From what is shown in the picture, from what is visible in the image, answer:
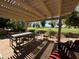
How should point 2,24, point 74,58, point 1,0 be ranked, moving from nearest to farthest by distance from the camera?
1. point 1,0
2. point 74,58
3. point 2,24

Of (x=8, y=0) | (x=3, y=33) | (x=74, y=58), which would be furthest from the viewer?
(x=3, y=33)

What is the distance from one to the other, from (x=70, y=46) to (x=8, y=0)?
5.08 m

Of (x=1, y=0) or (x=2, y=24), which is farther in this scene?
(x=2, y=24)

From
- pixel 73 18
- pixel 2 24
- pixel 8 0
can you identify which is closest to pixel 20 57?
pixel 8 0

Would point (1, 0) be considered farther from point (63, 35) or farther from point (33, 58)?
point (63, 35)

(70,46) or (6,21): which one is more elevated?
(6,21)

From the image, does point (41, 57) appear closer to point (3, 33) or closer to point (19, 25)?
point (3, 33)

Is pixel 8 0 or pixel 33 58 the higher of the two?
pixel 8 0

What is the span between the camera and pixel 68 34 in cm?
1775

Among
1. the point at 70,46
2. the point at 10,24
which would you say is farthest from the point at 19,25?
the point at 70,46

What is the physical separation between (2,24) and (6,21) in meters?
0.79

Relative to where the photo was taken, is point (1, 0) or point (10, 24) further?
point (10, 24)


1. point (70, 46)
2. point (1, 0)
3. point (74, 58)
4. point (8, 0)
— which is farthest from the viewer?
point (70, 46)

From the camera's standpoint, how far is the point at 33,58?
608 centimetres
